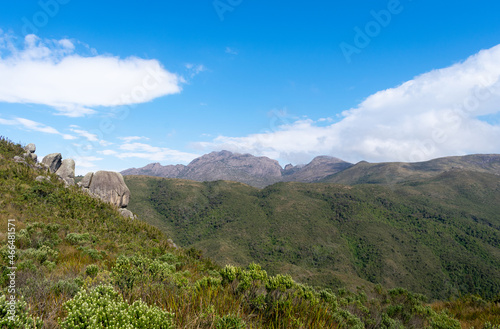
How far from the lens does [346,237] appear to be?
508ft

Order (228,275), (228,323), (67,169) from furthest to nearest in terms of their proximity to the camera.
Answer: (67,169), (228,275), (228,323)

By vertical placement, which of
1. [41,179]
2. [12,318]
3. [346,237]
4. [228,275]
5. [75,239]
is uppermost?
[41,179]

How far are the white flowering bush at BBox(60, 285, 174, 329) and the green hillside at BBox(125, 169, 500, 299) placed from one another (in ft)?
325

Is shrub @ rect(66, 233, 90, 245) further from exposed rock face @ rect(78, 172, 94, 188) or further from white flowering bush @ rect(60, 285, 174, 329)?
exposed rock face @ rect(78, 172, 94, 188)

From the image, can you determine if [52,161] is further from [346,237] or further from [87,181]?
[346,237]

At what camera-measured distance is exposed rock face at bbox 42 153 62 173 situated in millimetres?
35375

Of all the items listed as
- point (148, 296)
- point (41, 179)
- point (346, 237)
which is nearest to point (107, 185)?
point (41, 179)

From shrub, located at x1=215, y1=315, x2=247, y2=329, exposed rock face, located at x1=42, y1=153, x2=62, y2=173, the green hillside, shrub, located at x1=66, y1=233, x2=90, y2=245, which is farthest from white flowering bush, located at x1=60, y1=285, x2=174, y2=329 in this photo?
the green hillside

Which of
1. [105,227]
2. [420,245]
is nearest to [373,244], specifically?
[420,245]

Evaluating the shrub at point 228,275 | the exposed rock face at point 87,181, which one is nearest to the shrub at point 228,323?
the shrub at point 228,275

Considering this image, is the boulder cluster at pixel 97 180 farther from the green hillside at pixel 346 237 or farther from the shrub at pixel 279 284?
the green hillside at pixel 346 237

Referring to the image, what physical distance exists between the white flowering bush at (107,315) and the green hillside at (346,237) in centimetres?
9906

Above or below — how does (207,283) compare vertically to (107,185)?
below

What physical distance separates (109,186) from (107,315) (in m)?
42.4
